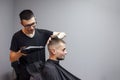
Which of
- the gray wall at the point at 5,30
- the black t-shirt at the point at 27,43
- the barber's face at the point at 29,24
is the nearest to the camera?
the barber's face at the point at 29,24

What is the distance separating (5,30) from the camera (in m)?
2.73

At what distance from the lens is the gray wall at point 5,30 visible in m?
2.64

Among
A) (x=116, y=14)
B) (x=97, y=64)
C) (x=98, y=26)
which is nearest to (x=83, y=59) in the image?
(x=97, y=64)

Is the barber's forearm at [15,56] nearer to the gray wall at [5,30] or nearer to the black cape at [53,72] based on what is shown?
the black cape at [53,72]

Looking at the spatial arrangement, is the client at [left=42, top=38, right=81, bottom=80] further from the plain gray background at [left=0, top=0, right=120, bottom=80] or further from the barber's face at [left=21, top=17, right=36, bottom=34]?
the plain gray background at [left=0, top=0, right=120, bottom=80]

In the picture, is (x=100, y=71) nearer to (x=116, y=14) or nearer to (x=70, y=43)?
(x=70, y=43)

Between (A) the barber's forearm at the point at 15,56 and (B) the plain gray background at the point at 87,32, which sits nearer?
(A) the barber's forearm at the point at 15,56

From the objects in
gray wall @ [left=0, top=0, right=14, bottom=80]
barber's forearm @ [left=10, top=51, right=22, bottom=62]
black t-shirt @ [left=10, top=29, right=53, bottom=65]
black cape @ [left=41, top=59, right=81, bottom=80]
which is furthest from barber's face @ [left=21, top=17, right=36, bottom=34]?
gray wall @ [left=0, top=0, right=14, bottom=80]

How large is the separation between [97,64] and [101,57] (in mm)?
95

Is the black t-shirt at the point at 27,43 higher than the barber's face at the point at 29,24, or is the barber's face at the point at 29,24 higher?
the barber's face at the point at 29,24

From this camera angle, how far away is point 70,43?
2.86 metres

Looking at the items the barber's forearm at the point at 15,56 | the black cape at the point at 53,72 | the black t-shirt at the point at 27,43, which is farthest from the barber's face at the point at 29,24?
the black cape at the point at 53,72

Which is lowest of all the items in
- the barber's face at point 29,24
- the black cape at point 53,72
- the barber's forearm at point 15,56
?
the black cape at point 53,72

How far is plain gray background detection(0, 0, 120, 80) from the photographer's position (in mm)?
2771
